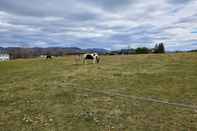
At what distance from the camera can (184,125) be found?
500 cm

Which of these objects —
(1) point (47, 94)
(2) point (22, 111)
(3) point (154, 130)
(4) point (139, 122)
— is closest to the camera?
(3) point (154, 130)

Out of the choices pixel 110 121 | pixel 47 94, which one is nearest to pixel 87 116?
pixel 110 121

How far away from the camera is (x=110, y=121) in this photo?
17.6 ft

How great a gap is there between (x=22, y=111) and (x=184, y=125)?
13.8 ft

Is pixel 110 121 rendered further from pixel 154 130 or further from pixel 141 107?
pixel 141 107

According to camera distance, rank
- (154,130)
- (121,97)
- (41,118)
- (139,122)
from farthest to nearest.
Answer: (121,97), (41,118), (139,122), (154,130)

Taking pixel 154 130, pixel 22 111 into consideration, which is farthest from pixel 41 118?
pixel 154 130

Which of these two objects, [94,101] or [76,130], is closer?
[76,130]

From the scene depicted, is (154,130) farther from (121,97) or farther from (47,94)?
(47,94)

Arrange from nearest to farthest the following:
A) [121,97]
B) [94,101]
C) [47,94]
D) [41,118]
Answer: [41,118], [94,101], [121,97], [47,94]

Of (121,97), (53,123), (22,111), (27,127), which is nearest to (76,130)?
(53,123)

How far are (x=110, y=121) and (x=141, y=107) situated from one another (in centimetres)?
146

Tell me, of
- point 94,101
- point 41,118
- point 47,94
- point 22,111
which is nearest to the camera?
point 41,118

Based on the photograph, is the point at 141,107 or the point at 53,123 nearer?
the point at 53,123
